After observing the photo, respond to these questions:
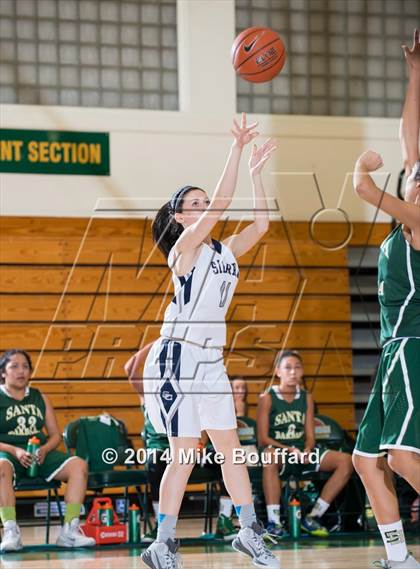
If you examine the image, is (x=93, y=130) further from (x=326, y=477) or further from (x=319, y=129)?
(x=326, y=477)

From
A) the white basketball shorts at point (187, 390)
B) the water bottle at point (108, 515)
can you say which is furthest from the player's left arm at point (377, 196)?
the water bottle at point (108, 515)

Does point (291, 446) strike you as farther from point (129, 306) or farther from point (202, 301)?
point (202, 301)

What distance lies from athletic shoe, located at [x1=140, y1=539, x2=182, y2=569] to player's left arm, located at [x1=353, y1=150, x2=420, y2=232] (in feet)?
5.94

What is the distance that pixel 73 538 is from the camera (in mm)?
6746

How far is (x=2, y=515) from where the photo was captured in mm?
6734

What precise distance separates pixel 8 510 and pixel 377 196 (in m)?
3.66

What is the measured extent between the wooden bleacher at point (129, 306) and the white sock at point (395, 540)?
17.3 feet

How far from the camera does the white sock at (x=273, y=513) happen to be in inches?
284

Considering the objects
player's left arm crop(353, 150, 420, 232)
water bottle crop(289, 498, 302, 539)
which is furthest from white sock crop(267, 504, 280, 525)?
player's left arm crop(353, 150, 420, 232)

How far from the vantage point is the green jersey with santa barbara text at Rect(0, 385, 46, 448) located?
7.30m

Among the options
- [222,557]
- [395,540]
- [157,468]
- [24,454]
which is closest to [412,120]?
[395,540]

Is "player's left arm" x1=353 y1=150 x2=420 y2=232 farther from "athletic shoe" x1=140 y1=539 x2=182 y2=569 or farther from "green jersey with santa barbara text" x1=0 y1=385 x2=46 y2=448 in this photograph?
"green jersey with santa barbara text" x1=0 y1=385 x2=46 y2=448

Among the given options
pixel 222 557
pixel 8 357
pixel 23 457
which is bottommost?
pixel 222 557

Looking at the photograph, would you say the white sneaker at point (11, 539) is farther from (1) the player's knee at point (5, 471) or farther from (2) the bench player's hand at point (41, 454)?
(2) the bench player's hand at point (41, 454)
